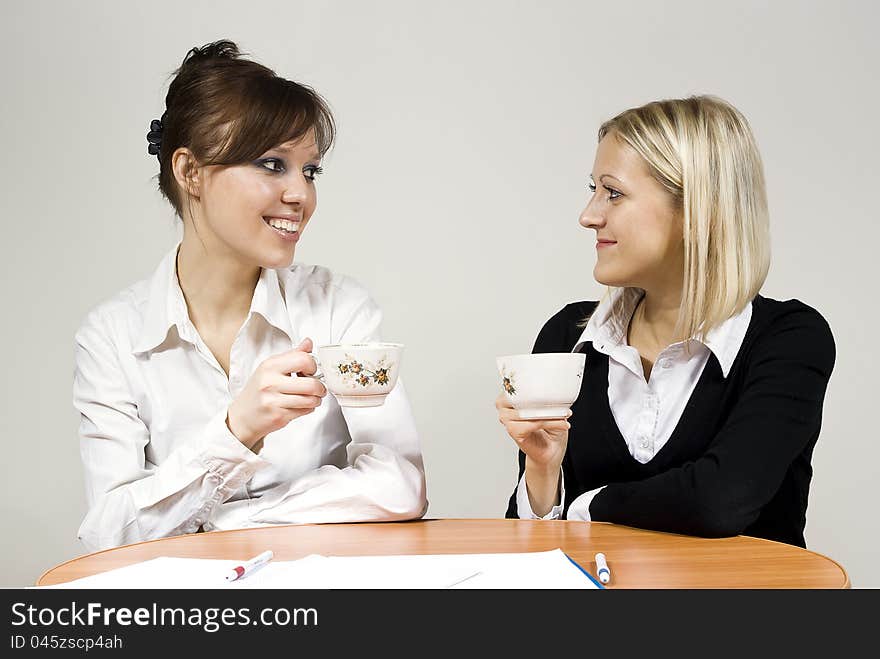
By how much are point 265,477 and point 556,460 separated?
571 millimetres

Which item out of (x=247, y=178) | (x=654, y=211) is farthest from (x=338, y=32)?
(x=654, y=211)

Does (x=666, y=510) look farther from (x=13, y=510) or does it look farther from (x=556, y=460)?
(x=13, y=510)

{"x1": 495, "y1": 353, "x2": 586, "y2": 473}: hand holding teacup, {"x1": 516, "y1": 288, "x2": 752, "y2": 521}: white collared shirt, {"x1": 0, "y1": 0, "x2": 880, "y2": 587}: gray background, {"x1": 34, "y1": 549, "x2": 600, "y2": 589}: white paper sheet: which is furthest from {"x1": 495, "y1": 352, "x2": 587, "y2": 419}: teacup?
{"x1": 0, "y1": 0, "x2": 880, "y2": 587}: gray background

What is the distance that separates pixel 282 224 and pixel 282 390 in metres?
0.45

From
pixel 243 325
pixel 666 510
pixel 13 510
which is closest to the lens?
pixel 666 510

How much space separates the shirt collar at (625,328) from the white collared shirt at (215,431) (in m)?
0.45

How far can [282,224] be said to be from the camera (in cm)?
178

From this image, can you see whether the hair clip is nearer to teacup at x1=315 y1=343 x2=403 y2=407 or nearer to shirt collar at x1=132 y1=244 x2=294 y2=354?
shirt collar at x1=132 y1=244 x2=294 y2=354

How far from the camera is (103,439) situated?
5.52 feet

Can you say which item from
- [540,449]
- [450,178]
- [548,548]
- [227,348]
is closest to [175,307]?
[227,348]

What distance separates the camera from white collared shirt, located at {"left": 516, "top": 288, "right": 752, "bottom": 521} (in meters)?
1.76

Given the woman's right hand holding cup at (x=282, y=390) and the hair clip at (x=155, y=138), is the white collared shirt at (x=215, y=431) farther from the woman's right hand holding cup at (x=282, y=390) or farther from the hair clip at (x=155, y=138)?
the hair clip at (x=155, y=138)

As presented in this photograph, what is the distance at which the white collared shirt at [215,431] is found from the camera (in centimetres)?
154

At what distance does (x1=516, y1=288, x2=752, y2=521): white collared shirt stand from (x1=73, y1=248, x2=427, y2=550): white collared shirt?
37 cm
